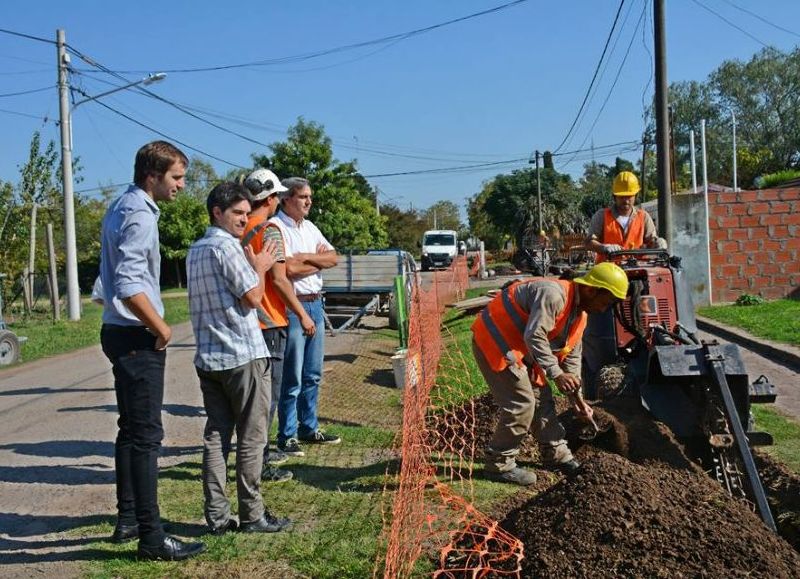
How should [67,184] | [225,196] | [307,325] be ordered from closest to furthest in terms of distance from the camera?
[225,196]
[307,325]
[67,184]

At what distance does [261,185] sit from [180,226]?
40382mm

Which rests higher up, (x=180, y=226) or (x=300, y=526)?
(x=180, y=226)

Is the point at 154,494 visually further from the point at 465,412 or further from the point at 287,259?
the point at 465,412

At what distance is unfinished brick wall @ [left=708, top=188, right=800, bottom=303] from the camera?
15828 millimetres

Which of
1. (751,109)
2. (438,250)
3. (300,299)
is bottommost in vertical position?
(300,299)

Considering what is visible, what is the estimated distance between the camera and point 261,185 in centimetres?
524

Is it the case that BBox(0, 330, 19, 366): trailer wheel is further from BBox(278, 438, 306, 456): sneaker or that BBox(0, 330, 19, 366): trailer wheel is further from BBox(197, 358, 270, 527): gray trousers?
BBox(197, 358, 270, 527): gray trousers

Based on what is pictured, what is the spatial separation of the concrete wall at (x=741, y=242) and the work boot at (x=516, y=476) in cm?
1157

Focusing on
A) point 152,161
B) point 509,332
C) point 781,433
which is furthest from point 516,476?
point 152,161

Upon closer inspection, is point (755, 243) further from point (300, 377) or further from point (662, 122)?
point (300, 377)

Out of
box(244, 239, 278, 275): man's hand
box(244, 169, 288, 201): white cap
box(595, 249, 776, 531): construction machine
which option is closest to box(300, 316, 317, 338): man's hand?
box(244, 239, 278, 275): man's hand

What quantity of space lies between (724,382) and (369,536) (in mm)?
2179

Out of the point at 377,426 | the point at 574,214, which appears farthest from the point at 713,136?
the point at 377,426

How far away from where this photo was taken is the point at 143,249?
3.95 metres
